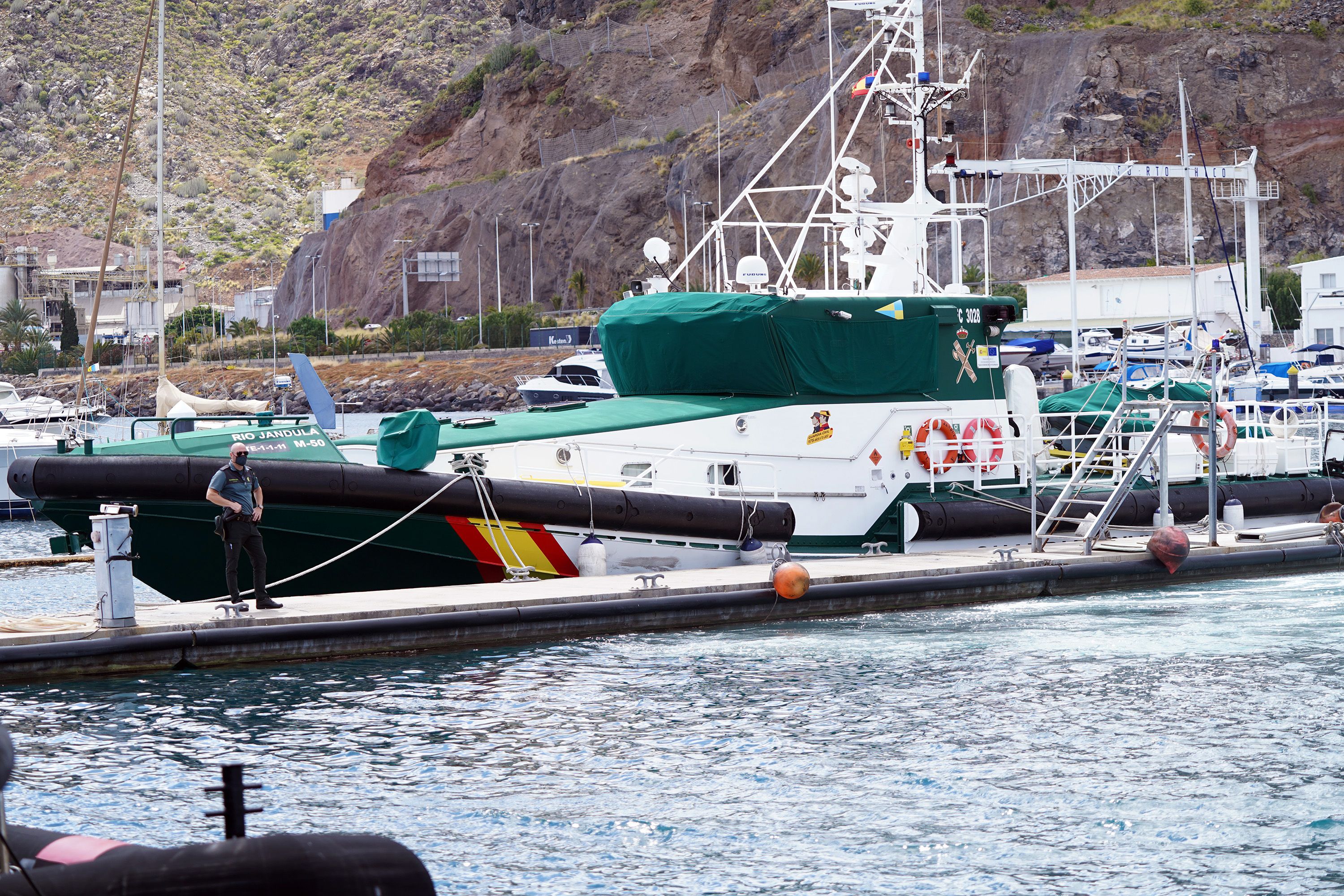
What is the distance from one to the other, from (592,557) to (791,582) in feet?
6.91

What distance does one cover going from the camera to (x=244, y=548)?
40.1 ft

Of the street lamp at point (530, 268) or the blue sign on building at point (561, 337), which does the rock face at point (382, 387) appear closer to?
the blue sign on building at point (561, 337)

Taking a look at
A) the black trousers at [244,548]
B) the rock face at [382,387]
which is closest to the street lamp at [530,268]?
the rock face at [382,387]

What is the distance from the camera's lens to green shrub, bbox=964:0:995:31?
291ft

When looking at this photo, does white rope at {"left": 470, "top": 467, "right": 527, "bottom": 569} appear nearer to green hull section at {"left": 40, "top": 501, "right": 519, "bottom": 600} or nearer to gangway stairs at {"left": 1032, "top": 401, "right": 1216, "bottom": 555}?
green hull section at {"left": 40, "top": 501, "right": 519, "bottom": 600}

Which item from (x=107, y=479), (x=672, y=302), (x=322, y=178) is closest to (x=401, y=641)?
(x=107, y=479)

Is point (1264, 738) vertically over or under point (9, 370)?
under

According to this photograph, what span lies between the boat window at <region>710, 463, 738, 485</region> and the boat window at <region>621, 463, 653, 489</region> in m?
0.67

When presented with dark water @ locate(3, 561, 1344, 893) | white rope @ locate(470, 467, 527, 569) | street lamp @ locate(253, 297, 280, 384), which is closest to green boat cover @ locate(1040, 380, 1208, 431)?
dark water @ locate(3, 561, 1344, 893)

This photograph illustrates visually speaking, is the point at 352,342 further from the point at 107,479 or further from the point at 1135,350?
the point at 107,479

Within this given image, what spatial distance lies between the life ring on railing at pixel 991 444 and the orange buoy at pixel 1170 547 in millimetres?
1878

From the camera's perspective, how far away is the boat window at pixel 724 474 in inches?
594

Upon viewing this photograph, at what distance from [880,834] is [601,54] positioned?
106 m

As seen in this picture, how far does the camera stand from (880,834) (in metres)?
7.97
